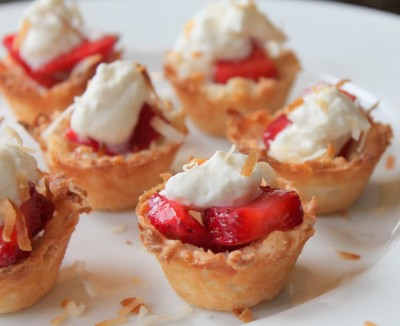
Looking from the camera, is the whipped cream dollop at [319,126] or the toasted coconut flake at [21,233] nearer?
the toasted coconut flake at [21,233]

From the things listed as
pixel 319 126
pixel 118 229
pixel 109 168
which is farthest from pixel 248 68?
pixel 118 229

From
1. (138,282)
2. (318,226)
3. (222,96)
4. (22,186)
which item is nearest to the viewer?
(22,186)

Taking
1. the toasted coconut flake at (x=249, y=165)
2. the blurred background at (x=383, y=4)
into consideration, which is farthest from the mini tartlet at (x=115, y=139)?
the blurred background at (x=383, y=4)

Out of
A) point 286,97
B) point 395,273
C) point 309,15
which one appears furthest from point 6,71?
point 395,273

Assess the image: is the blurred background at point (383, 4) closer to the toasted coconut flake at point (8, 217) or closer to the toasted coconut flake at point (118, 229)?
the toasted coconut flake at point (118, 229)

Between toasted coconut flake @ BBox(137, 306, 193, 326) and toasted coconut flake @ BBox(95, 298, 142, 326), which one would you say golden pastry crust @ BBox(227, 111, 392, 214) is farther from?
toasted coconut flake @ BBox(95, 298, 142, 326)

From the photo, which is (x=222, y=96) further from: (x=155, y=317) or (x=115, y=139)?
(x=155, y=317)

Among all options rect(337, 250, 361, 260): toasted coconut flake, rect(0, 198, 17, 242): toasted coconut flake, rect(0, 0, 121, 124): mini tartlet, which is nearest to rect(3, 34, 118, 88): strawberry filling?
rect(0, 0, 121, 124): mini tartlet
